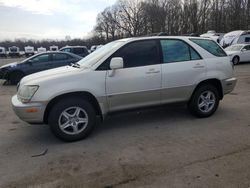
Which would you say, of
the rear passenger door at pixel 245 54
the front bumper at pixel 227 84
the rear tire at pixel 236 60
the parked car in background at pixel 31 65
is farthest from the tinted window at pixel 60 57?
the rear passenger door at pixel 245 54

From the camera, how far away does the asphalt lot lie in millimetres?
3430

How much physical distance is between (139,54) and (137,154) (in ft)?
6.57

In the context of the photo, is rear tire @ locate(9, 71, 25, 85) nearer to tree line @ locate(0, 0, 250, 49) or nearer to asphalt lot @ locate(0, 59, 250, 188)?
asphalt lot @ locate(0, 59, 250, 188)

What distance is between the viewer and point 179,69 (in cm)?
546

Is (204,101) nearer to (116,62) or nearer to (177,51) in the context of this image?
(177,51)

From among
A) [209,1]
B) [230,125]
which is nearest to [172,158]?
[230,125]

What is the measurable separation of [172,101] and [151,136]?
1.00 m

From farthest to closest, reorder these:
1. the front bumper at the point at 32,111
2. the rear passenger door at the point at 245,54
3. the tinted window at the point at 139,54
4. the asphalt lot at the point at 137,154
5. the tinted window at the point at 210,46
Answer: the rear passenger door at the point at 245,54, the tinted window at the point at 210,46, the tinted window at the point at 139,54, the front bumper at the point at 32,111, the asphalt lot at the point at 137,154

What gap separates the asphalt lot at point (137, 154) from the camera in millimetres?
3430

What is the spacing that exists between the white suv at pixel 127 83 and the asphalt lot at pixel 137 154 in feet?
1.44

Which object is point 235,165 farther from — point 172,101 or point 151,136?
point 172,101

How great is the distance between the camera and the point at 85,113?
4.82 metres

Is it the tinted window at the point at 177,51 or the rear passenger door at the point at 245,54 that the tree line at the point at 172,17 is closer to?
the rear passenger door at the point at 245,54

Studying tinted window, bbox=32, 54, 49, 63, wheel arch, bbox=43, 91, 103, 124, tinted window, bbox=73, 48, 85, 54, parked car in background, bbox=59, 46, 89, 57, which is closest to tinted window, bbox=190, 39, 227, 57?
wheel arch, bbox=43, 91, 103, 124
